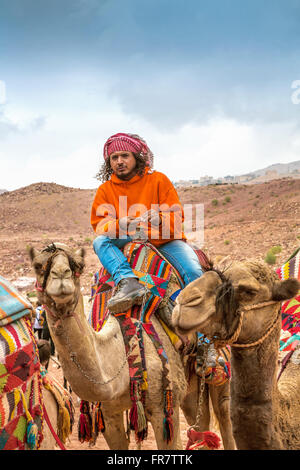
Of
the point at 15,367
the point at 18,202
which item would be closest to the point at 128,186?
the point at 15,367

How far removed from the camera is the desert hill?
2658cm

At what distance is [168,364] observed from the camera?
3965mm

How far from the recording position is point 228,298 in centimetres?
230

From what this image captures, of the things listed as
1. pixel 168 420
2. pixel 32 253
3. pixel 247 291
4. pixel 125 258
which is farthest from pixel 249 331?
pixel 125 258

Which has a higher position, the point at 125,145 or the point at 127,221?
the point at 125,145

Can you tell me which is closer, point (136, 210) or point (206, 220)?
point (136, 210)

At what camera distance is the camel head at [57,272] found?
2781 mm

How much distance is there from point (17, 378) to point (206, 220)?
39144 mm

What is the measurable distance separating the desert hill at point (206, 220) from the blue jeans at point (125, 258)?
1559 cm

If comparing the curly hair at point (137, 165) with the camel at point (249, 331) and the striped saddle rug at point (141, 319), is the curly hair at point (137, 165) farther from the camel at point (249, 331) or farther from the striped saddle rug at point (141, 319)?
the camel at point (249, 331)

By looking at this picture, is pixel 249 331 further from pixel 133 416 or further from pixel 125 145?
pixel 125 145

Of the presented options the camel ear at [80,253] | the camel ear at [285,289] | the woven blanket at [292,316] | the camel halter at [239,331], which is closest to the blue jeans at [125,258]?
the woven blanket at [292,316]

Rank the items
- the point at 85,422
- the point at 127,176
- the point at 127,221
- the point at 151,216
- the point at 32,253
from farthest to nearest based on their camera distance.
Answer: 1. the point at 127,176
2. the point at 151,216
3. the point at 127,221
4. the point at 85,422
5. the point at 32,253
